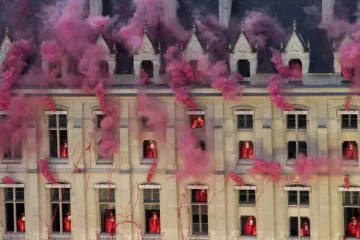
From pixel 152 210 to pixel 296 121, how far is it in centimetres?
929

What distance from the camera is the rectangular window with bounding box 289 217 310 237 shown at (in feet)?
234

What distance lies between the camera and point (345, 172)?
230ft

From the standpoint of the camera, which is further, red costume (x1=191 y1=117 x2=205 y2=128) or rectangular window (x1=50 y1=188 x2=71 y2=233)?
rectangular window (x1=50 y1=188 x2=71 y2=233)

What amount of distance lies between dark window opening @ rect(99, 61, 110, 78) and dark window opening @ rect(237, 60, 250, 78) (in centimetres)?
709

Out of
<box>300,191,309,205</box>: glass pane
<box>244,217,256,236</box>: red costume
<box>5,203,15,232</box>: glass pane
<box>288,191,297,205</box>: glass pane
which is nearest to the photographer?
A: <box>300,191,309,205</box>: glass pane

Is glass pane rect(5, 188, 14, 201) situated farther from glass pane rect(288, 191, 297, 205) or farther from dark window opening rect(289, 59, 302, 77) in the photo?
dark window opening rect(289, 59, 302, 77)

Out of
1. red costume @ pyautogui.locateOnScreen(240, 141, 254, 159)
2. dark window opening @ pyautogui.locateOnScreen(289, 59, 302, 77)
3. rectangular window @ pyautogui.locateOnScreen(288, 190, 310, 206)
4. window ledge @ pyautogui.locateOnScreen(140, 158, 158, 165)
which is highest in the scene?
dark window opening @ pyautogui.locateOnScreen(289, 59, 302, 77)

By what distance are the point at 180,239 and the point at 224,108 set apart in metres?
7.51

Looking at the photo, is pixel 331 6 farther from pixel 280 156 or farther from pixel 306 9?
pixel 280 156

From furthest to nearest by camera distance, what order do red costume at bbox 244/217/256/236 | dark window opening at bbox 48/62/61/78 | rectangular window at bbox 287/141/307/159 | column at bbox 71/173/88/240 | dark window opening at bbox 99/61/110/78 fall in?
column at bbox 71/173/88/240
dark window opening at bbox 48/62/61/78
dark window opening at bbox 99/61/110/78
red costume at bbox 244/217/256/236
rectangular window at bbox 287/141/307/159

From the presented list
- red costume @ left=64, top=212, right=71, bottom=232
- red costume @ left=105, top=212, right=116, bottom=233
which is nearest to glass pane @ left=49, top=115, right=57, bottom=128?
red costume @ left=64, top=212, right=71, bottom=232

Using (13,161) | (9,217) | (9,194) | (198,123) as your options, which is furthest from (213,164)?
(9,217)

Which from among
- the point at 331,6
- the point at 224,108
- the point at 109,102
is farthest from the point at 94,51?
the point at 331,6

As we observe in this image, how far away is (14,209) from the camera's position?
74.2 m
